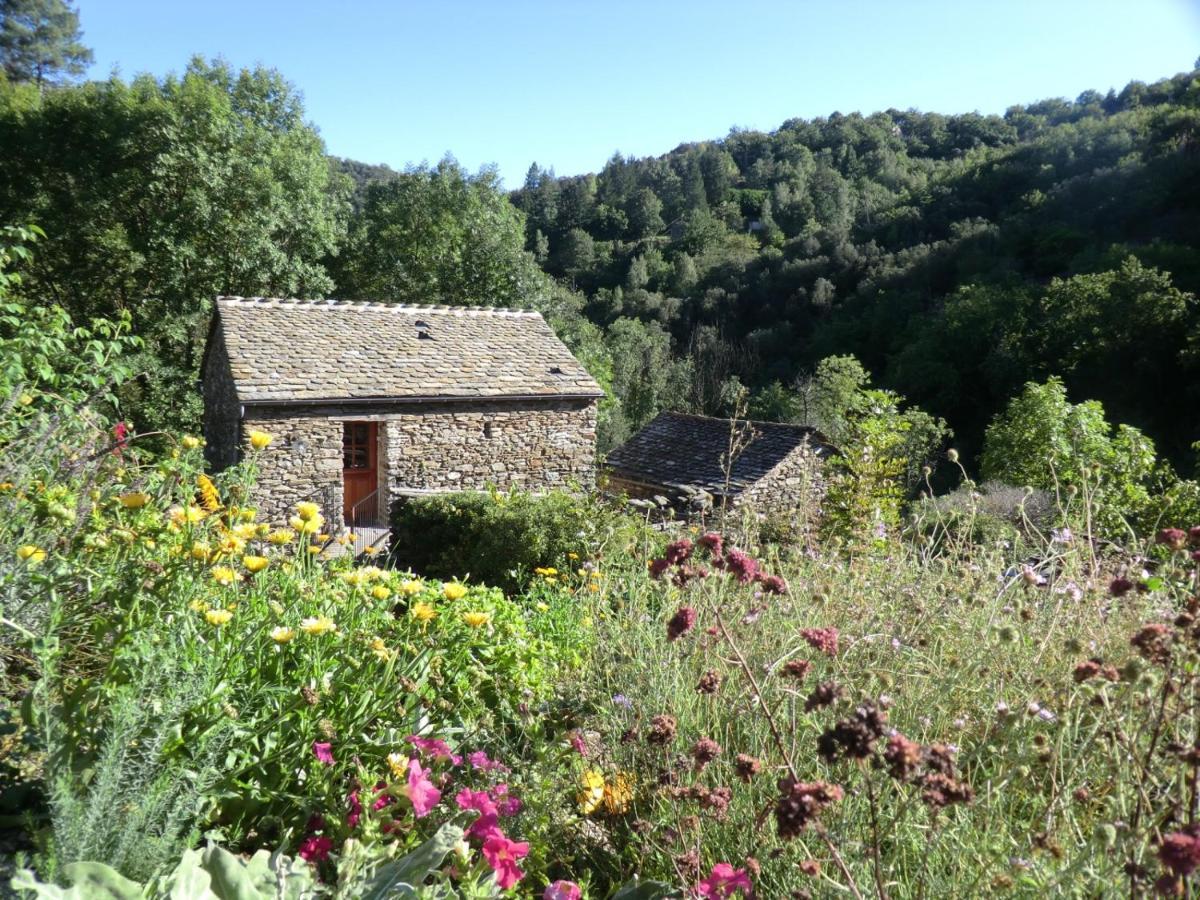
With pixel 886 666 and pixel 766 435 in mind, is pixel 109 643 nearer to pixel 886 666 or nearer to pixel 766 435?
pixel 886 666

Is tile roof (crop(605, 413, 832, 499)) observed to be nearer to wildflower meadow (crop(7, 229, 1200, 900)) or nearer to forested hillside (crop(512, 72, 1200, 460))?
wildflower meadow (crop(7, 229, 1200, 900))

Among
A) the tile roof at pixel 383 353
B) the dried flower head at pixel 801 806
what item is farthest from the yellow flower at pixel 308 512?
the tile roof at pixel 383 353

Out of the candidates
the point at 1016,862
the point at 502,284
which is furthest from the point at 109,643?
the point at 502,284

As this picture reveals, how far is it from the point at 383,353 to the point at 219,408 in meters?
3.16

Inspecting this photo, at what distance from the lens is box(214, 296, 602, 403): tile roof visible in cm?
1334

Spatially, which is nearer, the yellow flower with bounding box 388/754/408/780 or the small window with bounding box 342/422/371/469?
the yellow flower with bounding box 388/754/408/780

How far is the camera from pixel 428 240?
24.3 meters

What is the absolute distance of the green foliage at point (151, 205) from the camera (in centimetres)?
1842

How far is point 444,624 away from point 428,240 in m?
23.2

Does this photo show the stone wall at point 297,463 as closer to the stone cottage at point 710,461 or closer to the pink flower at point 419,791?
the stone cottage at point 710,461

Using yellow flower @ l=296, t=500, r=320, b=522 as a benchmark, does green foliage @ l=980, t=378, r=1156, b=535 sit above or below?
below

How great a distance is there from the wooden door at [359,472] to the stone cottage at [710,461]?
4352 mm

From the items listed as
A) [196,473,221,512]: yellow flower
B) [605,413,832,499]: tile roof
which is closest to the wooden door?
[605,413,832,499]: tile roof

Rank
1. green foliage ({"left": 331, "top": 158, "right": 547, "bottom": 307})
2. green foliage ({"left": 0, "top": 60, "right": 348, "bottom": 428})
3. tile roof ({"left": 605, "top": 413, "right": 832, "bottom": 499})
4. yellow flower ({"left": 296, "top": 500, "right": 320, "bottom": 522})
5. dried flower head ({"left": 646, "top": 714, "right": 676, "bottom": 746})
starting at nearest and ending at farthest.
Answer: dried flower head ({"left": 646, "top": 714, "right": 676, "bottom": 746})
yellow flower ({"left": 296, "top": 500, "right": 320, "bottom": 522})
tile roof ({"left": 605, "top": 413, "right": 832, "bottom": 499})
green foliage ({"left": 0, "top": 60, "right": 348, "bottom": 428})
green foliage ({"left": 331, "top": 158, "right": 547, "bottom": 307})
